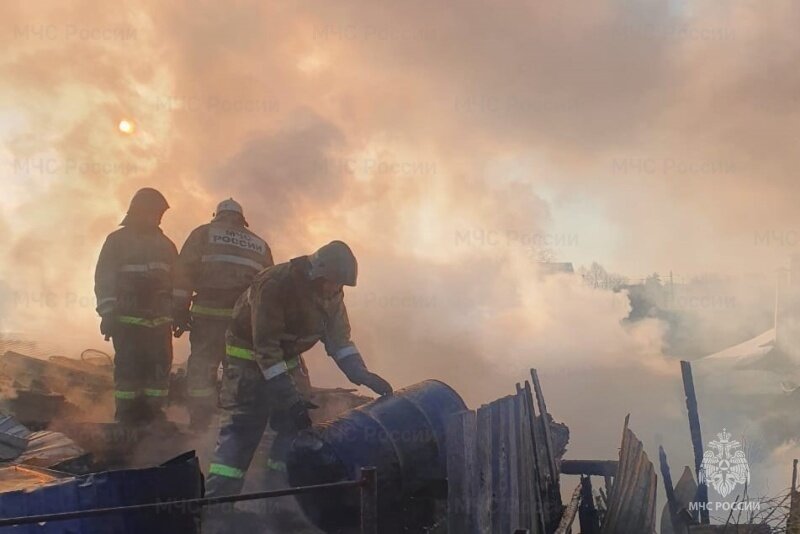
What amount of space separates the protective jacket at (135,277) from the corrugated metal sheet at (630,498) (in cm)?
480

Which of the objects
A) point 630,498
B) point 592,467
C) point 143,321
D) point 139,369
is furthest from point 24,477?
point 592,467

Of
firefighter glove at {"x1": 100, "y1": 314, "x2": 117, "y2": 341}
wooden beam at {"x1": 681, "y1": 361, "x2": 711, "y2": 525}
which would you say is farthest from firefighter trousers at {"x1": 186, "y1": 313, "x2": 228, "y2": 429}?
wooden beam at {"x1": 681, "y1": 361, "x2": 711, "y2": 525}

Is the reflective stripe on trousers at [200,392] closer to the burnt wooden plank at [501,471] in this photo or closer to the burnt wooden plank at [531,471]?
the burnt wooden plank at [531,471]

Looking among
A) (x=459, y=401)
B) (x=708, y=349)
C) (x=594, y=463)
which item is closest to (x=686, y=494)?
(x=594, y=463)

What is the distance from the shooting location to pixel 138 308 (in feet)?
21.3

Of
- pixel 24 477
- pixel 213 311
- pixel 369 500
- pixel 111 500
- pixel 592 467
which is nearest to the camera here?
pixel 369 500

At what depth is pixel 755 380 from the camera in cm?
4666

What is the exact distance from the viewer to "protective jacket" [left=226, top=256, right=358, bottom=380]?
4.77 metres

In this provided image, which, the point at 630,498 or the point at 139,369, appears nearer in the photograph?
the point at 630,498

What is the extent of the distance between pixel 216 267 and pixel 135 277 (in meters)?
0.82

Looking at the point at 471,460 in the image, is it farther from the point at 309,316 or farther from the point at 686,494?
the point at 686,494

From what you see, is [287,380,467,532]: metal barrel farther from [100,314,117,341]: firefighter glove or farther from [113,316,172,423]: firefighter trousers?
[100,314,117,341]: firefighter glove

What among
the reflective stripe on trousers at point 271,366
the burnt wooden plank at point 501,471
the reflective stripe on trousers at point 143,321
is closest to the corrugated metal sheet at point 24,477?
the reflective stripe on trousers at point 271,366

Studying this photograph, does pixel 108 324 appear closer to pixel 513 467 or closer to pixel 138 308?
pixel 138 308
